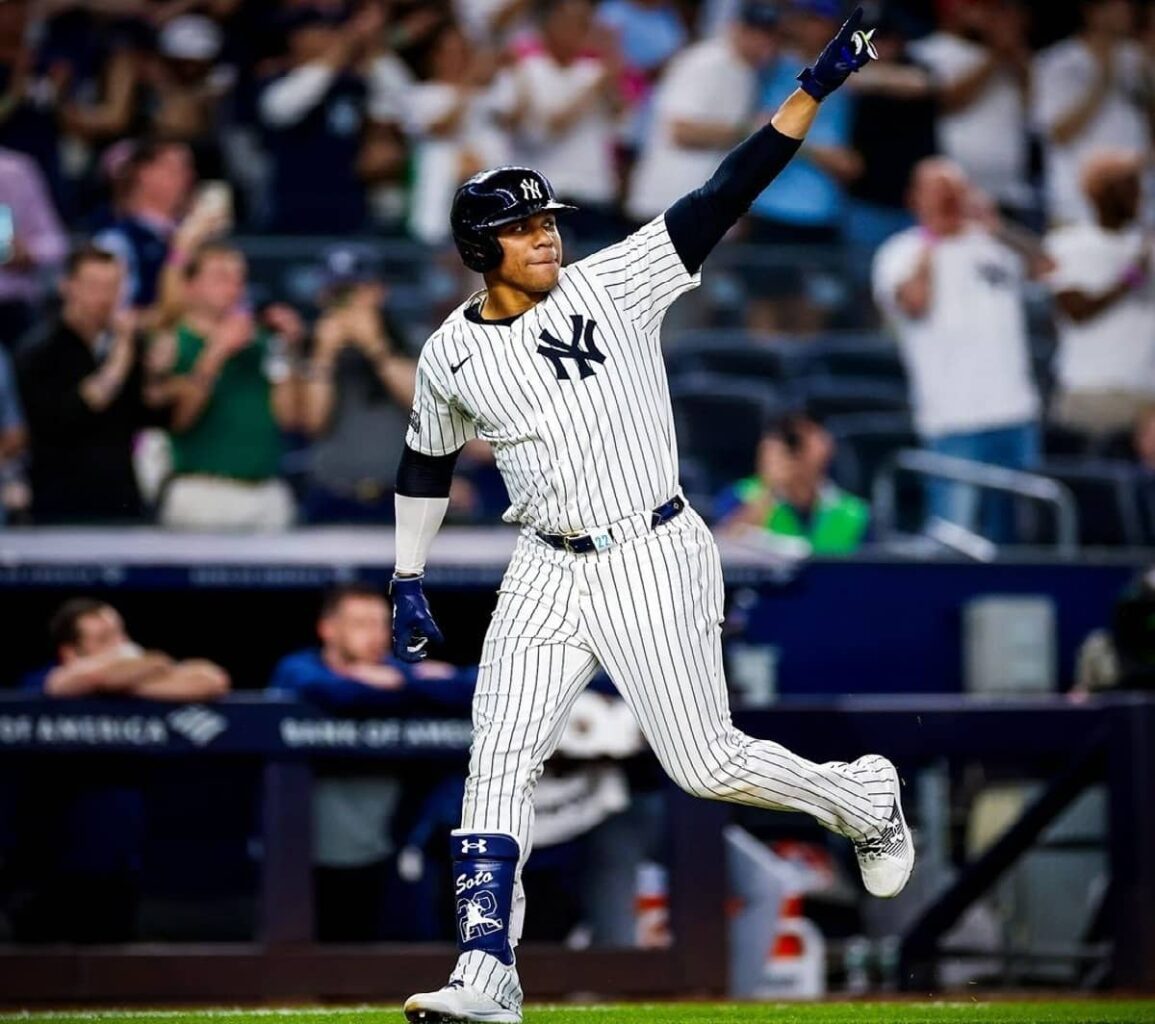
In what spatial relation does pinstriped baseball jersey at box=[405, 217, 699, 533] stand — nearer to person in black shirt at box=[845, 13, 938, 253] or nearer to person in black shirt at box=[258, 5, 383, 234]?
person in black shirt at box=[258, 5, 383, 234]

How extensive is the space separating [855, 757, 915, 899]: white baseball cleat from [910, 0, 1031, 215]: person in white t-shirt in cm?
655

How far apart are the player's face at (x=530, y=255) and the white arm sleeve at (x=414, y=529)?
585 mm

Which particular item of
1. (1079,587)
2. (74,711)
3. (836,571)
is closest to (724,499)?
(836,571)

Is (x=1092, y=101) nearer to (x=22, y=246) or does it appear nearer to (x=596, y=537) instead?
(x=22, y=246)

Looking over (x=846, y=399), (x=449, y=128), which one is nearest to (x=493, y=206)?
(x=846, y=399)

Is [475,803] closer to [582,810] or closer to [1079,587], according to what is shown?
[582,810]

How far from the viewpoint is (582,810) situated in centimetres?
698

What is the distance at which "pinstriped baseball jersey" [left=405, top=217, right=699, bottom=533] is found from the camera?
15.6ft

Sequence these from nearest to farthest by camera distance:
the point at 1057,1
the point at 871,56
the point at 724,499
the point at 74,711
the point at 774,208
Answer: the point at 871,56
the point at 74,711
the point at 724,499
the point at 774,208
the point at 1057,1

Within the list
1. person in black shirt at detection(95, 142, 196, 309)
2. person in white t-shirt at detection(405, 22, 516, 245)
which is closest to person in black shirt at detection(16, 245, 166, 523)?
person in black shirt at detection(95, 142, 196, 309)

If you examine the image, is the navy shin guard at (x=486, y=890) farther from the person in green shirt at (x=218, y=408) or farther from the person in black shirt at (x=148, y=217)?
the person in black shirt at (x=148, y=217)

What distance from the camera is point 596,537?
4.77 meters

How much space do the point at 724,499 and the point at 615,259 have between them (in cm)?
440

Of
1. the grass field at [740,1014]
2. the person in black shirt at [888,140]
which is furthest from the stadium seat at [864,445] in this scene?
the grass field at [740,1014]
